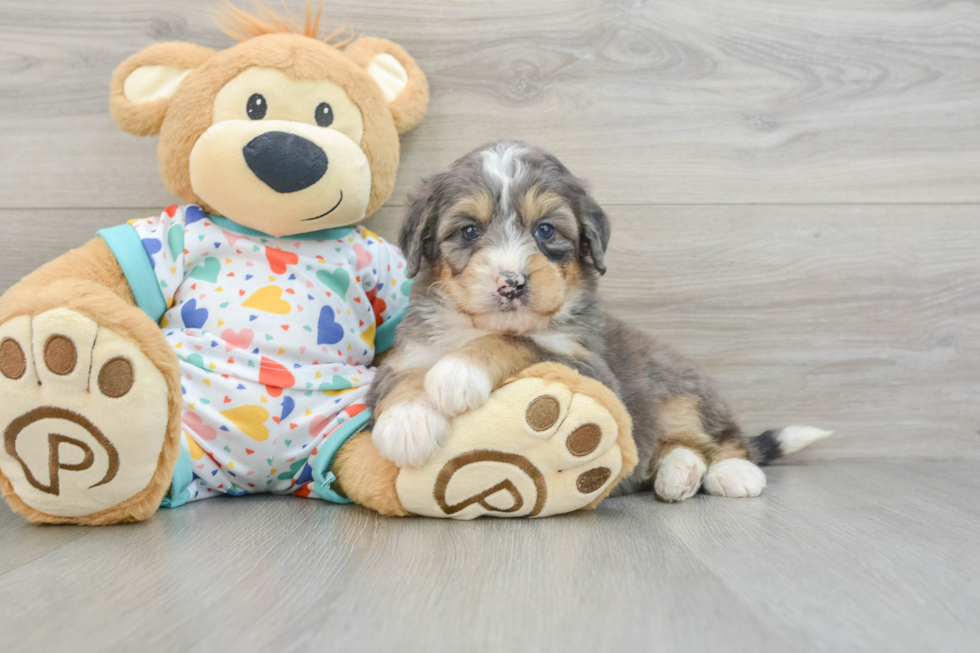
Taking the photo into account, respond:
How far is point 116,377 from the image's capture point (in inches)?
64.0

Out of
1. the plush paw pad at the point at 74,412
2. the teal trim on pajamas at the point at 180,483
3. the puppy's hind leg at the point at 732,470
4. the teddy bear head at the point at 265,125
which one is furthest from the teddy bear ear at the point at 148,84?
the puppy's hind leg at the point at 732,470

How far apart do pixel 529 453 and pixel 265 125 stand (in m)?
1.22

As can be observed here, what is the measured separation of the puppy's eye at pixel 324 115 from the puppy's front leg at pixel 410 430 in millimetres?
943

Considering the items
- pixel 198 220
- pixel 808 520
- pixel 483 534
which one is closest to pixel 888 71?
pixel 808 520

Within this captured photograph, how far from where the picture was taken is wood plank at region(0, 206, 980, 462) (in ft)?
9.02

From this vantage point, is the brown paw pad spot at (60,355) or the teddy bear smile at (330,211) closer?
the brown paw pad spot at (60,355)

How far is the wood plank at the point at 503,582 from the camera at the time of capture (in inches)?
43.6

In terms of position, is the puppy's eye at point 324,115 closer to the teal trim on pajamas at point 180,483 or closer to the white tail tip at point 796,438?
the teal trim on pajamas at point 180,483

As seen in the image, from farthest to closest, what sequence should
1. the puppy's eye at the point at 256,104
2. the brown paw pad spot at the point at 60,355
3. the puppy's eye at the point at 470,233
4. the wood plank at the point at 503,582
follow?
1. the puppy's eye at the point at 256,104
2. the puppy's eye at the point at 470,233
3. the brown paw pad spot at the point at 60,355
4. the wood plank at the point at 503,582

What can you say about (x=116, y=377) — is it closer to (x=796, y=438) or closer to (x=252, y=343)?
(x=252, y=343)

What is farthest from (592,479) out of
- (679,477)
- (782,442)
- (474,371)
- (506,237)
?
(782,442)

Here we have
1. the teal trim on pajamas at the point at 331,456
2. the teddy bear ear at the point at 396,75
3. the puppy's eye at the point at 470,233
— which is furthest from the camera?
the teddy bear ear at the point at 396,75

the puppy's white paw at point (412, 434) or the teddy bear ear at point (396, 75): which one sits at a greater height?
the teddy bear ear at point (396, 75)

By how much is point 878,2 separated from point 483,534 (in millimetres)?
2552
